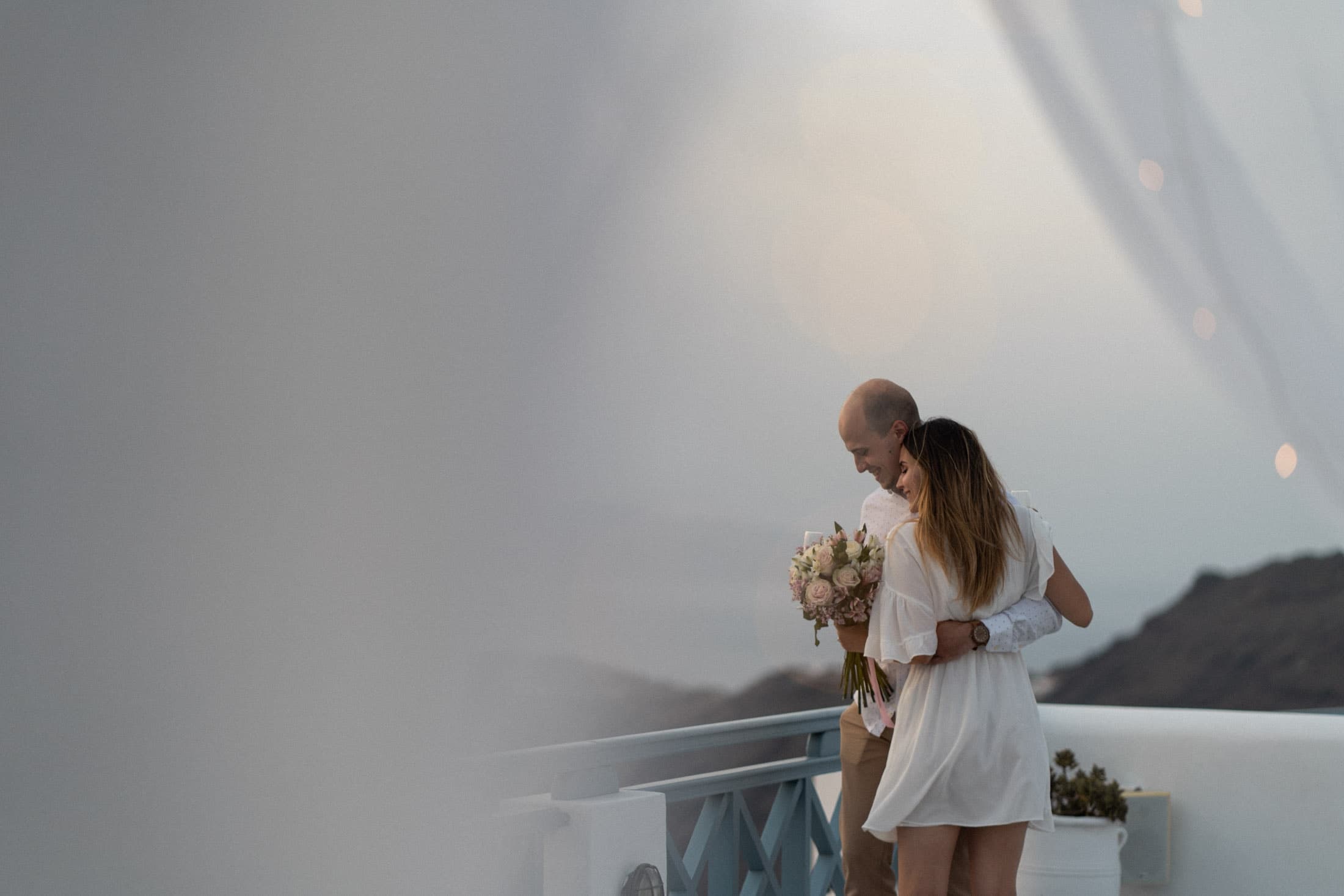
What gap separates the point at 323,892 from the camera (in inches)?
57.2

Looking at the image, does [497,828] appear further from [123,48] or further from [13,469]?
[123,48]

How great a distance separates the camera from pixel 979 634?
2.24 m

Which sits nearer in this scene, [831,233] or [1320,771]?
[1320,771]

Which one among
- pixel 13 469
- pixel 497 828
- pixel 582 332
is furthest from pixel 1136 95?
→ pixel 13 469

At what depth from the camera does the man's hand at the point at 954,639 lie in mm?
2240

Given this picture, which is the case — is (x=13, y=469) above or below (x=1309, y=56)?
below

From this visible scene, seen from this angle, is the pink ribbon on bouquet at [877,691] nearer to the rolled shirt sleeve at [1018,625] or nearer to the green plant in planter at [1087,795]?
the rolled shirt sleeve at [1018,625]

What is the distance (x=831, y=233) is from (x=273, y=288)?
502cm

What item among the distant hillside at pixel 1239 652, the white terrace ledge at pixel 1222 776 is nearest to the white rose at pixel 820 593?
the white terrace ledge at pixel 1222 776

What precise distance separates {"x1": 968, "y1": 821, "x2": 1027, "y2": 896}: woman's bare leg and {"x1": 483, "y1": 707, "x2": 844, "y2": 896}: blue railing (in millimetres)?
719

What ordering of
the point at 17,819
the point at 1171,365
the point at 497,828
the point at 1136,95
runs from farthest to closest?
1. the point at 1171,365
2. the point at 1136,95
3. the point at 497,828
4. the point at 17,819

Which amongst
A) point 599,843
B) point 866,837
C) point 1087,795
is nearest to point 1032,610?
point 866,837

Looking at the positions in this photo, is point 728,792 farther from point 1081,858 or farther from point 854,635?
point 1081,858

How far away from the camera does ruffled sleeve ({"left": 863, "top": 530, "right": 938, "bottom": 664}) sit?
2.24 meters
